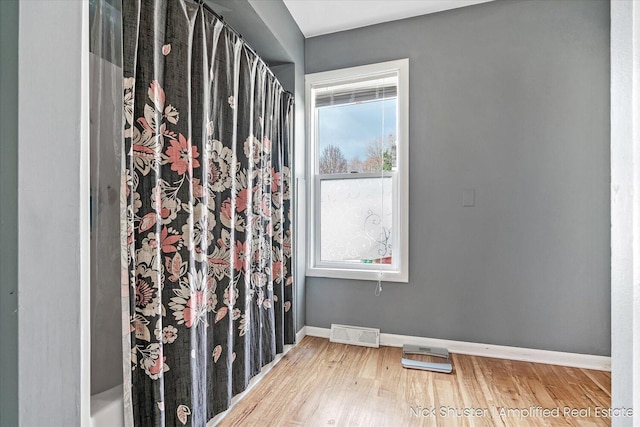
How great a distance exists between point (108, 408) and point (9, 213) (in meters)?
0.87

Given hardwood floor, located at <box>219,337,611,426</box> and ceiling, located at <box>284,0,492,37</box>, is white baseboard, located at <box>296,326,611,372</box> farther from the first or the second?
ceiling, located at <box>284,0,492,37</box>

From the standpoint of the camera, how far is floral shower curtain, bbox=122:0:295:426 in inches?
41.8

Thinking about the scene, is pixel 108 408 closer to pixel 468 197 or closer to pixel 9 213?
pixel 9 213

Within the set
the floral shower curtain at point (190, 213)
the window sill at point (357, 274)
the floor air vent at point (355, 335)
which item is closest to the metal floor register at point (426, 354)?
the floor air vent at point (355, 335)

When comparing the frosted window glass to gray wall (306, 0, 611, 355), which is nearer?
gray wall (306, 0, 611, 355)

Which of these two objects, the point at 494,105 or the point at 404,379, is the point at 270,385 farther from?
the point at 494,105

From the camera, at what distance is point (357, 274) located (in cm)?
246

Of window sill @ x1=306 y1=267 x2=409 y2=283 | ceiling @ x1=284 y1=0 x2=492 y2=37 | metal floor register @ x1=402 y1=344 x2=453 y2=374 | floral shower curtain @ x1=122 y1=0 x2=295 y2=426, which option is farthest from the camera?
window sill @ x1=306 y1=267 x2=409 y2=283

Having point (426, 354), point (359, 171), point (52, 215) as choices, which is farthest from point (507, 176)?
point (52, 215)

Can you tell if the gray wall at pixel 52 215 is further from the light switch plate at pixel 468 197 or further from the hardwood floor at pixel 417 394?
the light switch plate at pixel 468 197

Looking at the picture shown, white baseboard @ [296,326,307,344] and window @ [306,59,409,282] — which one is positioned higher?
window @ [306,59,409,282]

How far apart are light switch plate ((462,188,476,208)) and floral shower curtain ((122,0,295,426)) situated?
146cm

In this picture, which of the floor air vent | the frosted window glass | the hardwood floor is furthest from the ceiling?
the hardwood floor

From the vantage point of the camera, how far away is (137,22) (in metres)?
1.04
